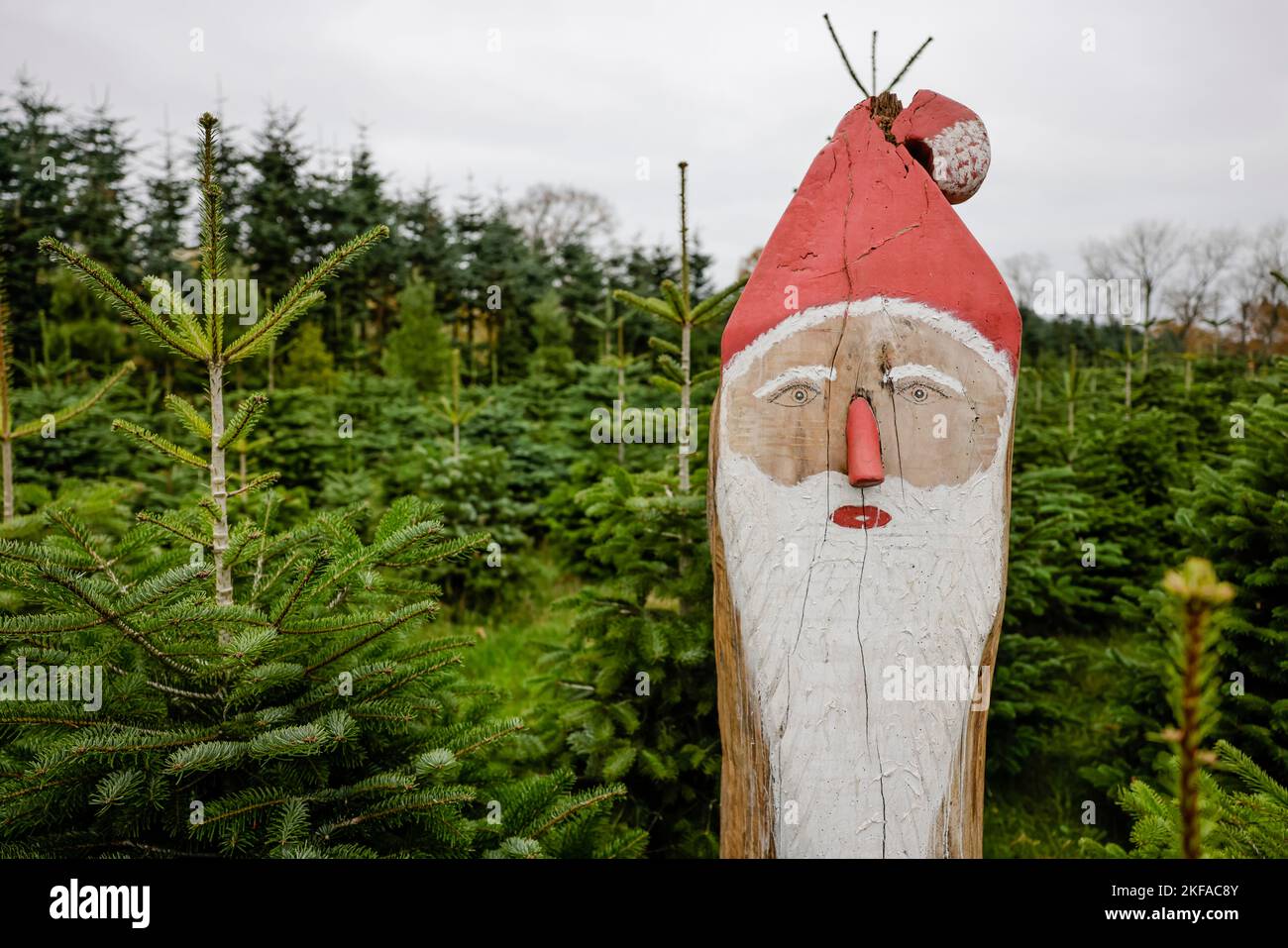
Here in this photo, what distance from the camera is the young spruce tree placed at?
1605mm

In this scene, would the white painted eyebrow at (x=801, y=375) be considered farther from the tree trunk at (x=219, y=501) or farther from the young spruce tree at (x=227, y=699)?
the tree trunk at (x=219, y=501)

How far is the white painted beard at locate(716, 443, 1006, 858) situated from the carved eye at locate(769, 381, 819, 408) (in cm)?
23

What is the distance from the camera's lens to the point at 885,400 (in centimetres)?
221

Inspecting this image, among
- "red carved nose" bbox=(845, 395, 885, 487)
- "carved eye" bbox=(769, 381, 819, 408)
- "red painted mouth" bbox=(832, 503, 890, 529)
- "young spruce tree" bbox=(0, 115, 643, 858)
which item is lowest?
"young spruce tree" bbox=(0, 115, 643, 858)

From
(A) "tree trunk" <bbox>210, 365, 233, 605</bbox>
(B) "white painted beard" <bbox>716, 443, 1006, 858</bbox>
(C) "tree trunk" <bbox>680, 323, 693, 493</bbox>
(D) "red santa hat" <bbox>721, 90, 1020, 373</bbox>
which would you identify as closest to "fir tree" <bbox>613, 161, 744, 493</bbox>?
(C) "tree trunk" <bbox>680, 323, 693, 493</bbox>

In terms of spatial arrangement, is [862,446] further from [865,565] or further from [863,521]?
[865,565]

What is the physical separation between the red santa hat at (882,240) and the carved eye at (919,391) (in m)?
0.22

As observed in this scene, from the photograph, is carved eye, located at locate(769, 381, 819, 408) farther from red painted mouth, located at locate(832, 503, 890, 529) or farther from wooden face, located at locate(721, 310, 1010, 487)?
red painted mouth, located at locate(832, 503, 890, 529)

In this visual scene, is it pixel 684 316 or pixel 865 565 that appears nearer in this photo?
pixel 865 565

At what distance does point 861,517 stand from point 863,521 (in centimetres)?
1

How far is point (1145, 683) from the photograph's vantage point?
396cm

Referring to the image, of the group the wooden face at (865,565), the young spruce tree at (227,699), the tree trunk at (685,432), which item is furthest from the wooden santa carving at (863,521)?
the tree trunk at (685,432)

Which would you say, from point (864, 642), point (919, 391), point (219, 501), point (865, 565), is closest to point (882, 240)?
point (919, 391)
